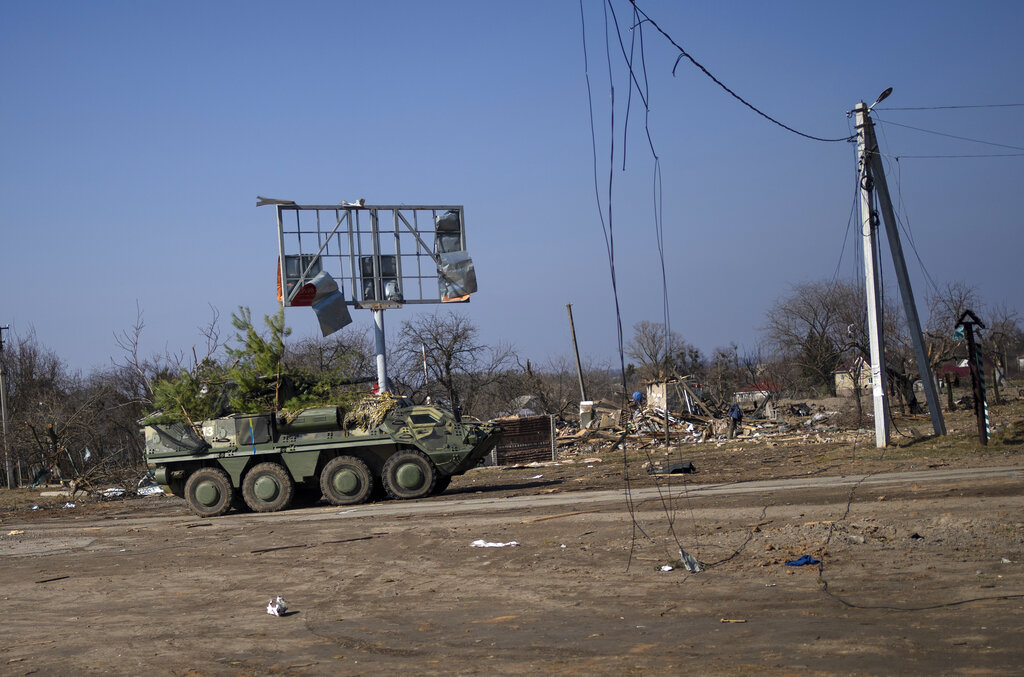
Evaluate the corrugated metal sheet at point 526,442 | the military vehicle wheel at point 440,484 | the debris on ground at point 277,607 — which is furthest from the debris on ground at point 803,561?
the corrugated metal sheet at point 526,442

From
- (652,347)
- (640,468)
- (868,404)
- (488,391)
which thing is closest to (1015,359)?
(652,347)

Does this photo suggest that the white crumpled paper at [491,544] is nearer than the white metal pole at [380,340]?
Yes

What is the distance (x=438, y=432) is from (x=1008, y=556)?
423 inches

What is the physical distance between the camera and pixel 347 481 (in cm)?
1719

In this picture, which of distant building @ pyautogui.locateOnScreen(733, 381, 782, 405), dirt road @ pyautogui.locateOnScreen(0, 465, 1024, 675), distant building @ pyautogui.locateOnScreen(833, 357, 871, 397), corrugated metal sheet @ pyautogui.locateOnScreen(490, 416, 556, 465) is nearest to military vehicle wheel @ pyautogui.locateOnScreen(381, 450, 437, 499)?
dirt road @ pyautogui.locateOnScreen(0, 465, 1024, 675)

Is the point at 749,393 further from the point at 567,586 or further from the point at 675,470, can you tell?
the point at 567,586

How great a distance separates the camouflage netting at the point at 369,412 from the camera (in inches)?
679

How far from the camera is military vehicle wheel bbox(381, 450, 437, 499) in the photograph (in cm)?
1722

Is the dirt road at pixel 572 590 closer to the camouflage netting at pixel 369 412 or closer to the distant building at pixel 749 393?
the camouflage netting at pixel 369 412

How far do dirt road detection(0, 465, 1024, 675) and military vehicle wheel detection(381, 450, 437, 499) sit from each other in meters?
2.26

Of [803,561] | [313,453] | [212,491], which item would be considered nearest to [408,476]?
[313,453]

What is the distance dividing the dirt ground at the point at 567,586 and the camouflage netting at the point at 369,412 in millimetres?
1825

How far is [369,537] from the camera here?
1271 cm

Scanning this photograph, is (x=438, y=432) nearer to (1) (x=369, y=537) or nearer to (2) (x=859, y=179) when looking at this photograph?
(1) (x=369, y=537)
